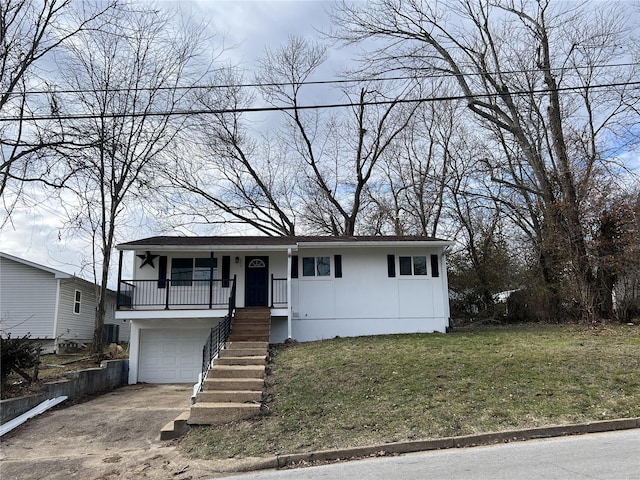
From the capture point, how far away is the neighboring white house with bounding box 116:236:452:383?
15.3m

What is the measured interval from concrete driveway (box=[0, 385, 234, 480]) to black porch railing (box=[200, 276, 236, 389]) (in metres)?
1.08

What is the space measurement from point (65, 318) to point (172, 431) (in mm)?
15554

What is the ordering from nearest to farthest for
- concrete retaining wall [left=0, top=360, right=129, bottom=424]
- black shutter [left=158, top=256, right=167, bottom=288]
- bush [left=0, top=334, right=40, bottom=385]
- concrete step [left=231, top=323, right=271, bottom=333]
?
concrete retaining wall [left=0, top=360, right=129, bottom=424] < bush [left=0, top=334, right=40, bottom=385] < concrete step [left=231, top=323, right=271, bottom=333] < black shutter [left=158, top=256, right=167, bottom=288]

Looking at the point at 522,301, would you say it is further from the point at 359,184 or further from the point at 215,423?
the point at 215,423

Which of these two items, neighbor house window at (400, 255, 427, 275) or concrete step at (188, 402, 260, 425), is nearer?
concrete step at (188, 402, 260, 425)


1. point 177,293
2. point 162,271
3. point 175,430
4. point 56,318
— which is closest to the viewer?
point 175,430

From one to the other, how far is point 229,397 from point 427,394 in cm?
369

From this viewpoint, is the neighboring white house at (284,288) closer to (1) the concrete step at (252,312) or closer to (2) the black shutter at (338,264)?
(2) the black shutter at (338,264)

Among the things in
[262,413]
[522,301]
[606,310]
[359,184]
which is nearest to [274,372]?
[262,413]

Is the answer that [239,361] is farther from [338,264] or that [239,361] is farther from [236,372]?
[338,264]

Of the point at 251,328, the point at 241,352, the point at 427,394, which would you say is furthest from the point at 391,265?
the point at 427,394

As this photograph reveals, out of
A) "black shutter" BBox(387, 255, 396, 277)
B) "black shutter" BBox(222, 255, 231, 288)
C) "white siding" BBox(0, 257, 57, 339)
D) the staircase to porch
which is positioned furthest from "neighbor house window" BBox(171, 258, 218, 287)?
"white siding" BBox(0, 257, 57, 339)

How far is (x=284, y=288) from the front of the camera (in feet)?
52.5

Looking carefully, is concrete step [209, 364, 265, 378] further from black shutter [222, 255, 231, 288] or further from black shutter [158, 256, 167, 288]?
black shutter [158, 256, 167, 288]
